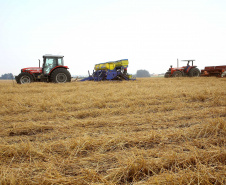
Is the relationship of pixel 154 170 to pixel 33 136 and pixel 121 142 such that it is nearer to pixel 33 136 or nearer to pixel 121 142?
pixel 121 142

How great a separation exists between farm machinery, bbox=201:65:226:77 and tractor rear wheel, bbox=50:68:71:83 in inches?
563

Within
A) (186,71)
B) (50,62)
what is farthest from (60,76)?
(186,71)

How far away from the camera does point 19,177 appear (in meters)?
1.50

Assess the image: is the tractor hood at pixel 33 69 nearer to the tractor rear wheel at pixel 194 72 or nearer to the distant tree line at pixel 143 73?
the tractor rear wheel at pixel 194 72

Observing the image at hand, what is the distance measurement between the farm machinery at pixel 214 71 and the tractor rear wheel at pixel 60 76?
1430 cm

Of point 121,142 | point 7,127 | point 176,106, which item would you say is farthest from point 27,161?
point 176,106

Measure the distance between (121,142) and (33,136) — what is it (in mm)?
1468

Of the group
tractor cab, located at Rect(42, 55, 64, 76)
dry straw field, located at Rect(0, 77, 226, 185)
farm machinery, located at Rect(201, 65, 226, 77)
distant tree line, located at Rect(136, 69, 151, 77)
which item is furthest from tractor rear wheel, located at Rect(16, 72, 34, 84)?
distant tree line, located at Rect(136, 69, 151, 77)

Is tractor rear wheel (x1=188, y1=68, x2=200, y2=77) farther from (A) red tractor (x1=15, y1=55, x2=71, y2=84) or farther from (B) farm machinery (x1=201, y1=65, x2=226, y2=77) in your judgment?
(A) red tractor (x1=15, y1=55, x2=71, y2=84)

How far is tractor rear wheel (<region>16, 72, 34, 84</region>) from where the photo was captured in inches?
461

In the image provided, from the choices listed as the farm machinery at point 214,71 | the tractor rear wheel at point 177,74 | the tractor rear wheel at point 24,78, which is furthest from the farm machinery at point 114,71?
the farm machinery at point 214,71

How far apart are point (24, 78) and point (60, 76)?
255 cm

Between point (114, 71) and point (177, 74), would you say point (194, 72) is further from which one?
point (114, 71)

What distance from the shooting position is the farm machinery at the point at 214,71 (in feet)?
53.6
